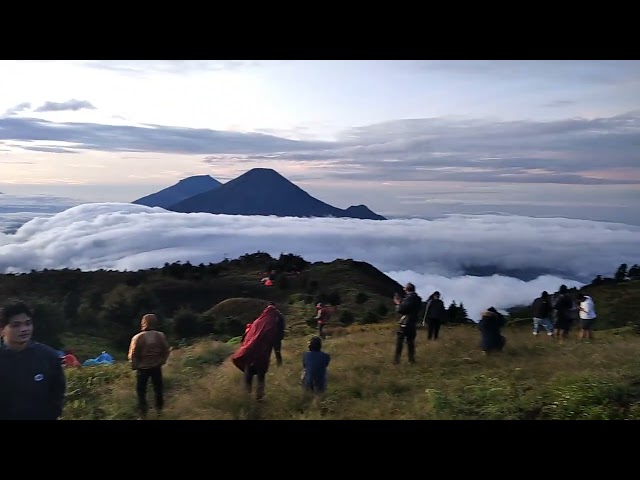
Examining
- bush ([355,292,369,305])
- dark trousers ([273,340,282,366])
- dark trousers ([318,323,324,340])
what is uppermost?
bush ([355,292,369,305])

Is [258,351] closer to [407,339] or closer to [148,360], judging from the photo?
[148,360]

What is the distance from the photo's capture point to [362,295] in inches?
247

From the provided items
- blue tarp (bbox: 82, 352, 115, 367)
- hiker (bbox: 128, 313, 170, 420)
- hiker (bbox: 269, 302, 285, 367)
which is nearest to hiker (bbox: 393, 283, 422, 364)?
hiker (bbox: 269, 302, 285, 367)

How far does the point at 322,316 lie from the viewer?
627 cm

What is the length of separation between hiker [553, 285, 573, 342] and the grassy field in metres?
0.34

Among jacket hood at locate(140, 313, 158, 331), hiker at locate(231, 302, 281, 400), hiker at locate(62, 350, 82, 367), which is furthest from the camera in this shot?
hiker at locate(62, 350, 82, 367)

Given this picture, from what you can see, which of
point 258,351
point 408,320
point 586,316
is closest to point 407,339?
point 408,320

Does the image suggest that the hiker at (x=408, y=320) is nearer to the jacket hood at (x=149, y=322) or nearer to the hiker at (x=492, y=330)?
the hiker at (x=492, y=330)

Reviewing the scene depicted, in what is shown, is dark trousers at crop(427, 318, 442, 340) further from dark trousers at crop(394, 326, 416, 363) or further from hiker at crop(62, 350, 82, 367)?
hiker at crop(62, 350, 82, 367)

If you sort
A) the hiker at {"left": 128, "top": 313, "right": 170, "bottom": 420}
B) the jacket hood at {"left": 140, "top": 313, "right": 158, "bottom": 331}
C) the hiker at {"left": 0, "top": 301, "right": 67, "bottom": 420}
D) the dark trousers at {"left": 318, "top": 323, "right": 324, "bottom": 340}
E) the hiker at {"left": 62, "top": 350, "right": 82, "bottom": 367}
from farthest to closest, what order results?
the dark trousers at {"left": 318, "top": 323, "right": 324, "bottom": 340} → the hiker at {"left": 62, "top": 350, "right": 82, "bottom": 367} → the jacket hood at {"left": 140, "top": 313, "right": 158, "bottom": 331} → the hiker at {"left": 128, "top": 313, "right": 170, "bottom": 420} → the hiker at {"left": 0, "top": 301, "right": 67, "bottom": 420}

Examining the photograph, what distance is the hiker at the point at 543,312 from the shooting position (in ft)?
21.4

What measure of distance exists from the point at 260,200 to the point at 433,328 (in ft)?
7.57

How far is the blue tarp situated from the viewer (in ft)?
19.4
